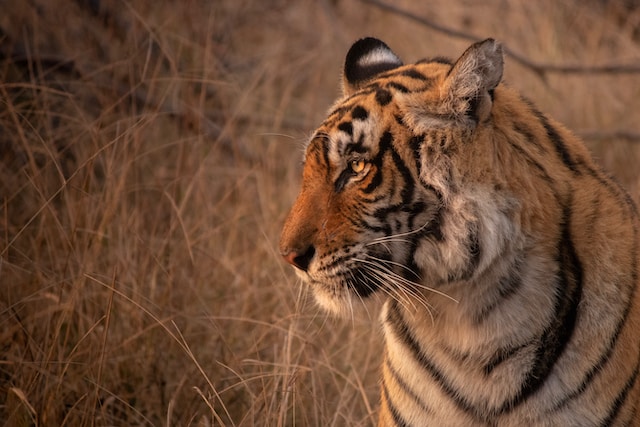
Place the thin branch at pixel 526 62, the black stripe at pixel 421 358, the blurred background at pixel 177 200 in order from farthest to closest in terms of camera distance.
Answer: the thin branch at pixel 526 62, the blurred background at pixel 177 200, the black stripe at pixel 421 358

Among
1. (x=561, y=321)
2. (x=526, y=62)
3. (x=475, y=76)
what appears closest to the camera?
(x=475, y=76)

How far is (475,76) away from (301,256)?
651 mm

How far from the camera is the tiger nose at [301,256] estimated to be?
2.25 metres

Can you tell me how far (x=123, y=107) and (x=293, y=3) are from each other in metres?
3.21

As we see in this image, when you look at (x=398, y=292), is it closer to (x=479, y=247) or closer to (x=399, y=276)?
(x=399, y=276)

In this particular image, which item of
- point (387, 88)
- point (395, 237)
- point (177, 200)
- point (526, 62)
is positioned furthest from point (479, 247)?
point (526, 62)

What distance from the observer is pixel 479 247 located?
2.15 meters

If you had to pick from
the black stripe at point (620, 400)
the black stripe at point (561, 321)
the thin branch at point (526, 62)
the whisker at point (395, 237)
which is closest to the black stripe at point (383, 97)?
the whisker at point (395, 237)

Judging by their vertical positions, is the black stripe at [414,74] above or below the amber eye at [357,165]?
above

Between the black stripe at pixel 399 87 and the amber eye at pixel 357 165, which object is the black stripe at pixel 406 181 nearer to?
the amber eye at pixel 357 165

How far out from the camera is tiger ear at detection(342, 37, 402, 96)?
8.79 feet

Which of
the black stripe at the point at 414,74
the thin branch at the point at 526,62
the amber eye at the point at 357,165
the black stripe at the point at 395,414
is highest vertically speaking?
the thin branch at the point at 526,62

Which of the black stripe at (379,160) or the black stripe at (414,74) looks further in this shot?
the black stripe at (414,74)

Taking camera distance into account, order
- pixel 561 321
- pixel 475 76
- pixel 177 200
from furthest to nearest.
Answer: pixel 177 200 → pixel 561 321 → pixel 475 76
